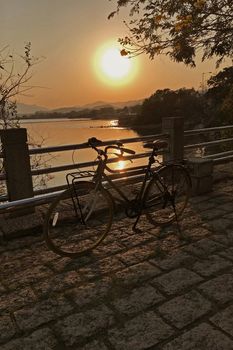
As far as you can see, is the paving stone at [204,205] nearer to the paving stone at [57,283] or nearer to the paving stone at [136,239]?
the paving stone at [136,239]

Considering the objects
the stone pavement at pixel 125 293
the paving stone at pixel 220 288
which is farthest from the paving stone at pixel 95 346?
the paving stone at pixel 220 288

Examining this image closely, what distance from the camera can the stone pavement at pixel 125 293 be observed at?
8.33 ft

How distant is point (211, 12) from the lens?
7410mm

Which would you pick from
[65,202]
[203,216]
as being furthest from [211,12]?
[65,202]

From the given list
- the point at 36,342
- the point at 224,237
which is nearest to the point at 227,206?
the point at 224,237

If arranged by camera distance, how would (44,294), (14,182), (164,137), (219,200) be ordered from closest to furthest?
(44,294), (14,182), (219,200), (164,137)

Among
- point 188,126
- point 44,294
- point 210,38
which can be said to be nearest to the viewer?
point 44,294

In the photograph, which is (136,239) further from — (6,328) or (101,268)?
(6,328)

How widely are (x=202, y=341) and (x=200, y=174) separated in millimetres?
3884

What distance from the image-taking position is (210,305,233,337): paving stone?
2590 mm

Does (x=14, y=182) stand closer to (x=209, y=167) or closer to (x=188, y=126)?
(x=209, y=167)

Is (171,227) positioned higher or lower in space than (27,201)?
lower

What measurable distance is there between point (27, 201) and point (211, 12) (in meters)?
6.37

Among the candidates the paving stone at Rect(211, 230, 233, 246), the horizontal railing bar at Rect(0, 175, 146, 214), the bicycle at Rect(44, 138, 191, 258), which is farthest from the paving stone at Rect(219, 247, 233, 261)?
the horizontal railing bar at Rect(0, 175, 146, 214)
